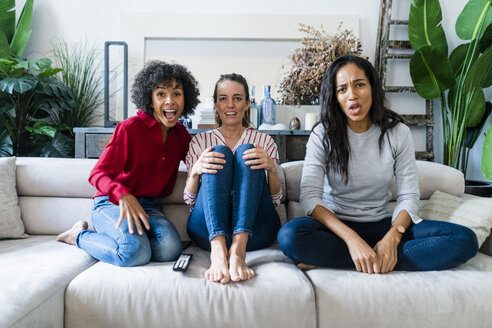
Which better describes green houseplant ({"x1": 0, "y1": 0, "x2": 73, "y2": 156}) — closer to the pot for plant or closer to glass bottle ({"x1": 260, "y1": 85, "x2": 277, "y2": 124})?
glass bottle ({"x1": 260, "y1": 85, "x2": 277, "y2": 124})

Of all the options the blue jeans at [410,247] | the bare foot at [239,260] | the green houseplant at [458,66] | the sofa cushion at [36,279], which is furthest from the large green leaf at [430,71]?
the sofa cushion at [36,279]

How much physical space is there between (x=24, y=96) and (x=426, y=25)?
111 inches

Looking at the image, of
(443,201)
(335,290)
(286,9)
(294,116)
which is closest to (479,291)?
(335,290)

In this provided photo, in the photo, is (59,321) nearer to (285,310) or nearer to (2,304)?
(2,304)

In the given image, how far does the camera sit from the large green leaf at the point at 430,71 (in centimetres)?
219

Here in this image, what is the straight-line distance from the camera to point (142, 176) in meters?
1.47

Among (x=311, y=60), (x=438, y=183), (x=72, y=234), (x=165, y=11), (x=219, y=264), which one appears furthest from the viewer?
(x=165, y=11)

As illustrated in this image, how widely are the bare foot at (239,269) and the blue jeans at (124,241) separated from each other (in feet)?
0.91

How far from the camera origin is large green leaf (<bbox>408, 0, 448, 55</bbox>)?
93.4 inches

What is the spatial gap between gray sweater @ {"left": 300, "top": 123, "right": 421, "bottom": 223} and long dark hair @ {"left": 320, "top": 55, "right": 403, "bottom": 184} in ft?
0.08

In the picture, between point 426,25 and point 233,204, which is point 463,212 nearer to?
point 233,204

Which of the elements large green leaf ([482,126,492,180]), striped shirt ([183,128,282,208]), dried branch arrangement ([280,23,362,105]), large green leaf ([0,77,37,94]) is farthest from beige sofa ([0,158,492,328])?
dried branch arrangement ([280,23,362,105])

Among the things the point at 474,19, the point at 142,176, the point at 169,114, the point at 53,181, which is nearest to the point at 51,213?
the point at 53,181

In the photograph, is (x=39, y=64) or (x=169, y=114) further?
(x=39, y=64)
